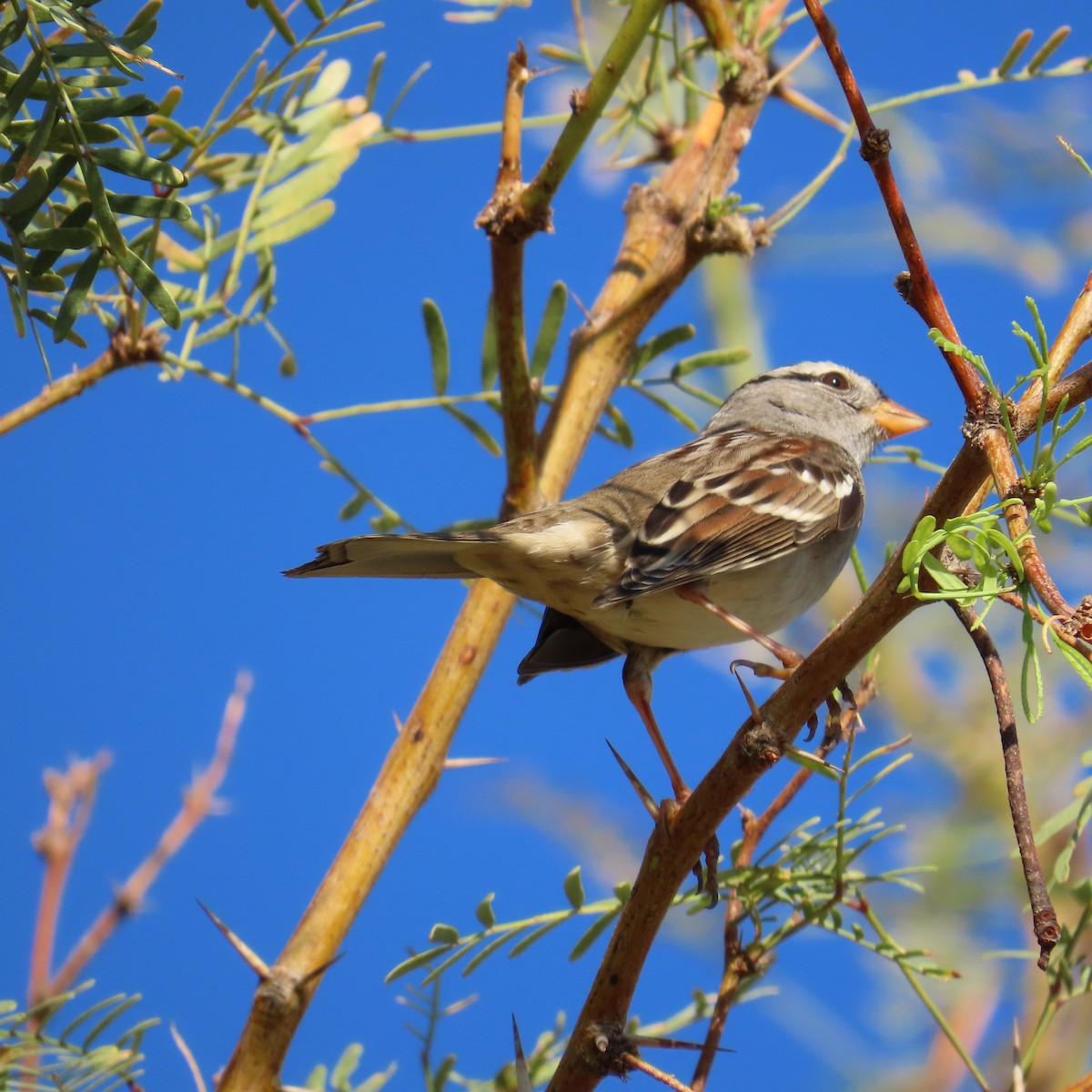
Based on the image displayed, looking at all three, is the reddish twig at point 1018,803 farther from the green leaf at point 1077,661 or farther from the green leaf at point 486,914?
the green leaf at point 486,914

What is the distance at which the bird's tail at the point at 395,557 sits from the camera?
7.65 ft

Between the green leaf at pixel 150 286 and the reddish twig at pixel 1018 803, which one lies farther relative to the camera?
the green leaf at pixel 150 286

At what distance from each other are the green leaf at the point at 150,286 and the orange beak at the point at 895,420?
306cm

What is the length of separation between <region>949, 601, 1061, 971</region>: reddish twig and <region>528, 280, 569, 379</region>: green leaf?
1731 mm

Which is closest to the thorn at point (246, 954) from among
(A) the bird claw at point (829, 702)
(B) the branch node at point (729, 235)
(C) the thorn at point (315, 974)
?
(C) the thorn at point (315, 974)

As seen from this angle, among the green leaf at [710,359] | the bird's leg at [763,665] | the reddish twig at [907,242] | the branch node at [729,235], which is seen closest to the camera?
the reddish twig at [907,242]

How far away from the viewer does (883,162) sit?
4.19 ft

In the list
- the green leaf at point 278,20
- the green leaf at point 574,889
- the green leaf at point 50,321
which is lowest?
the green leaf at point 574,889

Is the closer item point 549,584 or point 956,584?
point 956,584

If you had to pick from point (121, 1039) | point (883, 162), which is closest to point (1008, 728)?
point (883, 162)

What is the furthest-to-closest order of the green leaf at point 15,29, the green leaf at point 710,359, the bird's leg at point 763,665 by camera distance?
the green leaf at point 710,359 → the bird's leg at point 763,665 → the green leaf at point 15,29

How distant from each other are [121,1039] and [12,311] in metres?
1.11

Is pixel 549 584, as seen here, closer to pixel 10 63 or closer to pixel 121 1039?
pixel 121 1039

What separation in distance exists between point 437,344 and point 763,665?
1.12 m
